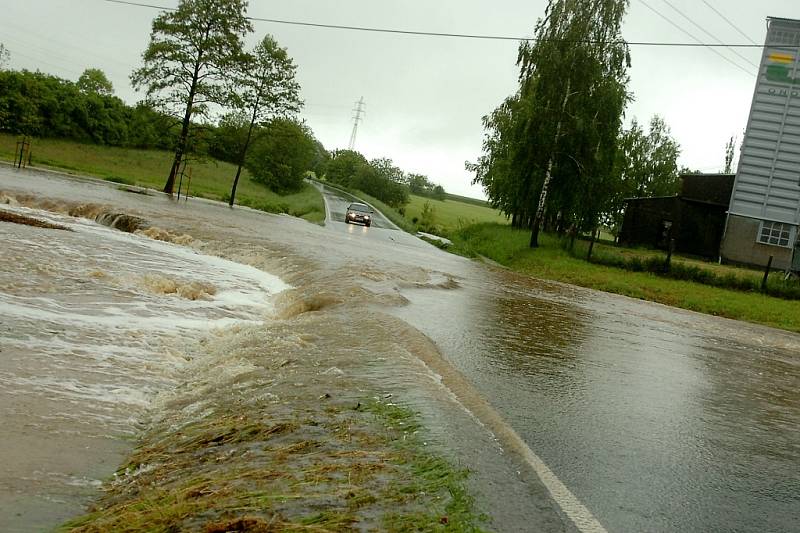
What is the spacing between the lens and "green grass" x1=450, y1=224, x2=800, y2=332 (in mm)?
21688

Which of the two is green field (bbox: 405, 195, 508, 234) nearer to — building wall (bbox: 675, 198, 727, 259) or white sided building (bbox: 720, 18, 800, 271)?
building wall (bbox: 675, 198, 727, 259)

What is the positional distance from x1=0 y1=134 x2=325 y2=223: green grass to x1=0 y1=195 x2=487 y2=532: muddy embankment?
35.9m

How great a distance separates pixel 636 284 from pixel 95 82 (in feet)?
358

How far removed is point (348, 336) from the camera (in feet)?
29.0

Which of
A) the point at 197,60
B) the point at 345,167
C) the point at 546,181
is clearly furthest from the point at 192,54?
the point at 345,167

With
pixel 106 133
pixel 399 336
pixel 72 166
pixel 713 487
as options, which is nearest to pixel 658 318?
pixel 399 336

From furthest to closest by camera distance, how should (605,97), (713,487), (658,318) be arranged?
(605,97) → (658,318) → (713,487)

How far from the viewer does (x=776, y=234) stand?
35.2m

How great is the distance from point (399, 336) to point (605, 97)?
94.5ft

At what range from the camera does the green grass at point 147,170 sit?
158 feet

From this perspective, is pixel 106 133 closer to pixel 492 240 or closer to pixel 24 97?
pixel 24 97

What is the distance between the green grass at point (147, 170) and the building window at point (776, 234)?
2524cm

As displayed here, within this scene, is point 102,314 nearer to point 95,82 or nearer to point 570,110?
point 570,110

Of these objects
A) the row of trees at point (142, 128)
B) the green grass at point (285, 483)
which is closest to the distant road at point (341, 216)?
the row of trees at point (142, 128)
